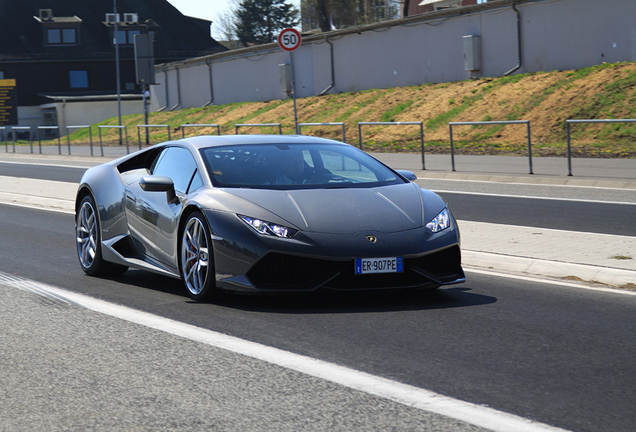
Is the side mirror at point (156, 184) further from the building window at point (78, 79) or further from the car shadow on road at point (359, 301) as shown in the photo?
the building window at point (78, 79)

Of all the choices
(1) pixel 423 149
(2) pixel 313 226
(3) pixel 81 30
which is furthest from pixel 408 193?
(3) pixel 81 30

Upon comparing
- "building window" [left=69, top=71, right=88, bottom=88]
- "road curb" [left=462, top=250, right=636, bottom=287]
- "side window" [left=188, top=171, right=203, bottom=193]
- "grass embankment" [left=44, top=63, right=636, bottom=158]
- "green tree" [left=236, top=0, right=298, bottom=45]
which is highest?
"green tree" [left=236, top=0, right=298, bottom=45]

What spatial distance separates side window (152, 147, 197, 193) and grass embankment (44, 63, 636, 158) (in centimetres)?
1080

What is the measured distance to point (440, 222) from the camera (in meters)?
6.60

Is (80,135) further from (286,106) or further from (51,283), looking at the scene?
(51,283)

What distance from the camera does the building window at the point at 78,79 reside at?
8175 centimetres

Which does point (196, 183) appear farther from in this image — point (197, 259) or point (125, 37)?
point (125, 37)

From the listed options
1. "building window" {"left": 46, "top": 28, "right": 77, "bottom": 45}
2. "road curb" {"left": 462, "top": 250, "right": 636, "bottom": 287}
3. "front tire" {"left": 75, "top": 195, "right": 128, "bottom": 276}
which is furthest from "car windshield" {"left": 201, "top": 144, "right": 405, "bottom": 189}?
"building window" {"left": 46, "top": 28, "right": 77, "bottom": 45}

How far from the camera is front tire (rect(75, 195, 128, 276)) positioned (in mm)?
8219

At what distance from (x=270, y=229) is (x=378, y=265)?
80 cm

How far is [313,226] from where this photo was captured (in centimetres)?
625

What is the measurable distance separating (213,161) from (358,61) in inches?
1336

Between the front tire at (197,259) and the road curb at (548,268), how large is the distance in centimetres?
288

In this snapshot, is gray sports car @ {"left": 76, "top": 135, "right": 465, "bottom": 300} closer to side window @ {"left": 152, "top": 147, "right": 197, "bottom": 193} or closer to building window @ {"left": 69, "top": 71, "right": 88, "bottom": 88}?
side window @ {"left": 152, "top": 147, "right": 197, "bottom": 193}
